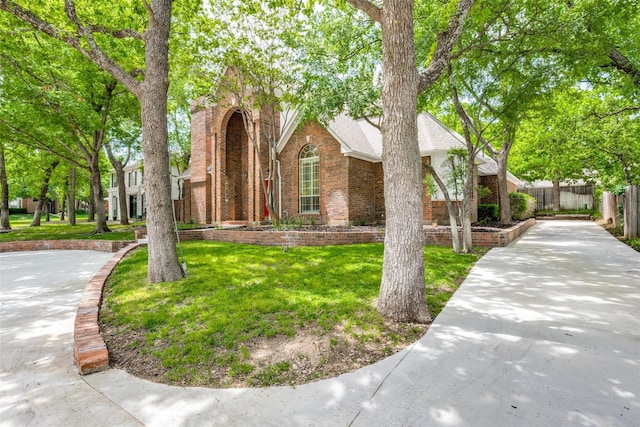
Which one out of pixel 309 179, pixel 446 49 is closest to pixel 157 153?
pixel 446 49

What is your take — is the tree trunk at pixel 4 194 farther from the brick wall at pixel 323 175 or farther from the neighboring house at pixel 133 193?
the brick wall at pixel 323 175

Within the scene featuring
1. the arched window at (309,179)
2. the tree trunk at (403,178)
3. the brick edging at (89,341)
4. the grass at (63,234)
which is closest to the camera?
the brick edging at (89,341)

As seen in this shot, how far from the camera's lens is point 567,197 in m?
27.2

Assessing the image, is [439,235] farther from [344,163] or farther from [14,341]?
[14,341]

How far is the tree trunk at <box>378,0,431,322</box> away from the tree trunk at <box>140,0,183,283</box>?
3889 mm

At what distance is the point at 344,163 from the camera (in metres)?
13.9

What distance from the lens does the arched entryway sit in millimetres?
18391

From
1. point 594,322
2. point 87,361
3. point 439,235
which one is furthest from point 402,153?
point 439,235

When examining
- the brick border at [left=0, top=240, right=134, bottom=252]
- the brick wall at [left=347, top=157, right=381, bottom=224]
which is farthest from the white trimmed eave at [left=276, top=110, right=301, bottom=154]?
the brick border at [left=0, top=240, right=134, bottom=252]

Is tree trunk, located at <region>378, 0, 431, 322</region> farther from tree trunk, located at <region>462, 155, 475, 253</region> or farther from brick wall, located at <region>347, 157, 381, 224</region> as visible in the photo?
brick wall, located at <region>347, 157, 381, 224</region>

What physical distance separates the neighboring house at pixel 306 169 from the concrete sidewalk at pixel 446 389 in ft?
31.2

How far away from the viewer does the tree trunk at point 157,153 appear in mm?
5363

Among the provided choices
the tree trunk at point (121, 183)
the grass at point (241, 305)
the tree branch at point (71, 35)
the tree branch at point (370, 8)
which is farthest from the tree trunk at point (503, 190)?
the tree trunk at point (121, 183)

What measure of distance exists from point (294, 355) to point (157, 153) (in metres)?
4.27
